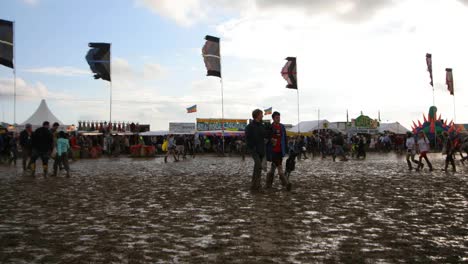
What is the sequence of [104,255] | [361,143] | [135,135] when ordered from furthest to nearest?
[135,135] → [361,143] → [104,255]

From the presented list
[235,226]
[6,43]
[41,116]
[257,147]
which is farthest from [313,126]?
[235,226]

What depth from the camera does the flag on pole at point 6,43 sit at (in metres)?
27.1

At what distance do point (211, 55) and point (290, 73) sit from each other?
21.9 ft

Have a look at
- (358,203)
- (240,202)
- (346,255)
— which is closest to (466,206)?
(358,203)

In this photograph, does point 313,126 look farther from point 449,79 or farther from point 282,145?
point 282,145

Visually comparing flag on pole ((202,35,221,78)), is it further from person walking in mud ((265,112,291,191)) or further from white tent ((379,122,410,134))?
white tent ((379,122,410,134))

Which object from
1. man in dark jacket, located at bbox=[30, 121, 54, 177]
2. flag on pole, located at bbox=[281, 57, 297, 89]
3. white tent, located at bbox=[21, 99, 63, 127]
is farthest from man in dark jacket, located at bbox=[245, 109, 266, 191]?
white tent, located at bbox=[21, 99, 63, 127]

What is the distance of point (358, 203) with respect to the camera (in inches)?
333

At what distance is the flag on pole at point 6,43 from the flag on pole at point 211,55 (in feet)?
41.1

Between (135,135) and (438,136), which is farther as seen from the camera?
(438,136)

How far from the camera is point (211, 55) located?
34.5 metres

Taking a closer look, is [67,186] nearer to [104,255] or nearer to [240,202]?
[240,202]

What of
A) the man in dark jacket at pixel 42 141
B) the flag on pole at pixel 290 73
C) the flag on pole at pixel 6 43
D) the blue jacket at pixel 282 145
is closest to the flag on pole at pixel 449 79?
the flag on pole at pixel 290 73

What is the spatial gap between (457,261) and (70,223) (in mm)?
4775
